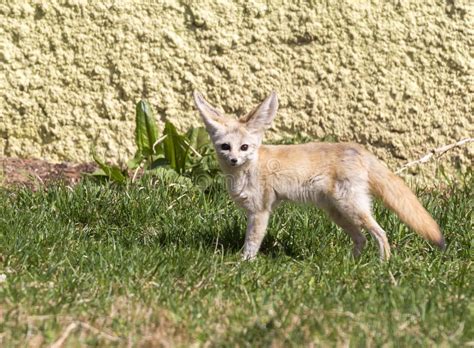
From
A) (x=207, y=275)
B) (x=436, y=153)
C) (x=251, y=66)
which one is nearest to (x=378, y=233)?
(x=207, y=275)

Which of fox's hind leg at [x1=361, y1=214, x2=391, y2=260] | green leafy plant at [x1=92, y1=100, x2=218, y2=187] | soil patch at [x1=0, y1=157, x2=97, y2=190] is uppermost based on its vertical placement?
fox's hind leg at [x1=361, y1=214, x2=391, y2=260]

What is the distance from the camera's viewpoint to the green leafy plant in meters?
7.23

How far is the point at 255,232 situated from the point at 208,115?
84cm

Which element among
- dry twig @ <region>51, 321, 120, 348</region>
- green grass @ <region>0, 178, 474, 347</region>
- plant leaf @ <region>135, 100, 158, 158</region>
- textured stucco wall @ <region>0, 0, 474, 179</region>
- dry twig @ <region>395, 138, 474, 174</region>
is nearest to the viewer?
dry twig @ <region>51, 321, 120, 348</region>

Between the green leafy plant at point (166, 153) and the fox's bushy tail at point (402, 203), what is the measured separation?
1.70 m

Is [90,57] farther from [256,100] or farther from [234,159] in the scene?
[234,159]

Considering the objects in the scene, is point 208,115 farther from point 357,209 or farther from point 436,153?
point 436,153

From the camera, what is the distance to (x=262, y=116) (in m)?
6.01

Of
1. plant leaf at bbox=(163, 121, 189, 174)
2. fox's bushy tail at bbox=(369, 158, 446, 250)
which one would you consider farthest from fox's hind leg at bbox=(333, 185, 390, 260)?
plant leaf at bbox=(163, 121, 189, 174)

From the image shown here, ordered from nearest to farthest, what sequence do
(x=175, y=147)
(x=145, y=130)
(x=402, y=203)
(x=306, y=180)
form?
(x=402, y=203) < (x=306, y=180) < (x=175, y=147) < (x=145, y=130)

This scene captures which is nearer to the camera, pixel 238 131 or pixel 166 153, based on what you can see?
pixel 238 131

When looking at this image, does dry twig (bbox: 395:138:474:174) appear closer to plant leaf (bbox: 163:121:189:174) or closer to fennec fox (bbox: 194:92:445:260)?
fennec fox (bbox: 194:92:445:260)

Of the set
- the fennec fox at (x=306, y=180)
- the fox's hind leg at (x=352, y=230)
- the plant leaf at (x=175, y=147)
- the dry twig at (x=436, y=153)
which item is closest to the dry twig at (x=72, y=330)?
the fennec fox at (x=306, y=180)

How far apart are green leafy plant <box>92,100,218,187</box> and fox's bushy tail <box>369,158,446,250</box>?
1.70m
